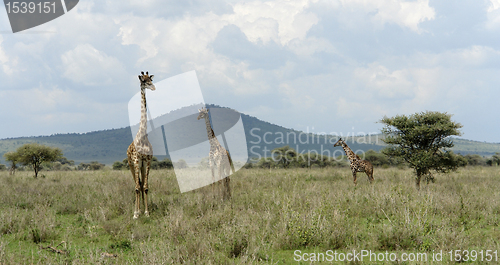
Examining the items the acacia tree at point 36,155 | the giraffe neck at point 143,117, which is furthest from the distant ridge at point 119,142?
the giraffe neck at point 143,117

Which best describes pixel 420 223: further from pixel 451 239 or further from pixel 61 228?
pixel 61 228

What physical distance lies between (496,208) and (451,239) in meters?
4.24

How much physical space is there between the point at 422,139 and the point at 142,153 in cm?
1161

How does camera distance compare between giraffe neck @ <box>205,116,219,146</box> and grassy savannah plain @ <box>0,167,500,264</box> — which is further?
giraffe neck @ <box>205,116,219,146</box>

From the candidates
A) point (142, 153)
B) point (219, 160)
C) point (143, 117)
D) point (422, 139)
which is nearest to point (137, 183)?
point (142, 153)

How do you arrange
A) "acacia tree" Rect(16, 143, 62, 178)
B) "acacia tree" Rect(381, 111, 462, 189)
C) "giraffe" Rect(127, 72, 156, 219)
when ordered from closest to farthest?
"giraffe" Rect(127, 72, 156, 219)
"acacia tree" Rect(381, 111, 462, 189)
"acacia tree" Rect(16, 143, 62, 178)

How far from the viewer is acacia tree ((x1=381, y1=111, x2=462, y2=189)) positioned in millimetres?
13242

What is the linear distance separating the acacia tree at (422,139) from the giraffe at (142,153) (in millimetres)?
10571

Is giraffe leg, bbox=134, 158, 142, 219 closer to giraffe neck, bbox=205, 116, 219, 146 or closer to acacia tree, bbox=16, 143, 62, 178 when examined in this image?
giraffe neck, bbox=205, 116, 219, 146

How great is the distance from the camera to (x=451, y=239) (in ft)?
19.6

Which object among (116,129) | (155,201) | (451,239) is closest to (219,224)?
(155,201)

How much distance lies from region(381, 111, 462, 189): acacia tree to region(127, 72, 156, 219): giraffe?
34.7 feet

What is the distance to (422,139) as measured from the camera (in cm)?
1373
